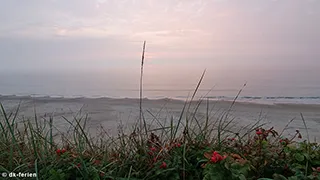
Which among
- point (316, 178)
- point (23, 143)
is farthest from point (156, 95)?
point (316, 178)

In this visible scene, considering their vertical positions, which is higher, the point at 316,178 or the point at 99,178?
the point at 316,178

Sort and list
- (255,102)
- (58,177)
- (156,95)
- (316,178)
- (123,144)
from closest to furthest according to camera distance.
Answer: (316,178)
(58,177)
(123,144)
(255,102)
(156,95)

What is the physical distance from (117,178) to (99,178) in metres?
0.11

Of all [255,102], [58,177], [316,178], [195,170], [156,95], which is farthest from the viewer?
[156,95]

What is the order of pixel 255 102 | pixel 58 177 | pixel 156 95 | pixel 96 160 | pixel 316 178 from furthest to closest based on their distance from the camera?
pixel 156 95, pixel 255 102, pixel 96 160, pixel 58 177, pixel 316 178

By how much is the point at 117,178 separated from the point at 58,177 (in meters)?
0.37

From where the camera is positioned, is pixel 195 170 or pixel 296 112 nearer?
pixel 195 170

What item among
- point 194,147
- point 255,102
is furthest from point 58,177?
point 255,102

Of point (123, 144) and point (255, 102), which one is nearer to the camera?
point (123, 144)

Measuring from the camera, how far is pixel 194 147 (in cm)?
214

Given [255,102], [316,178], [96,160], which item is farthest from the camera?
[255,102]

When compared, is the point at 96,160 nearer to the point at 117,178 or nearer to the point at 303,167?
the point at 117,178

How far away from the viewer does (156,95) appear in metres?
12.5

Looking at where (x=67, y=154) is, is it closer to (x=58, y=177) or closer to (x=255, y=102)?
(x=58, y=177)
